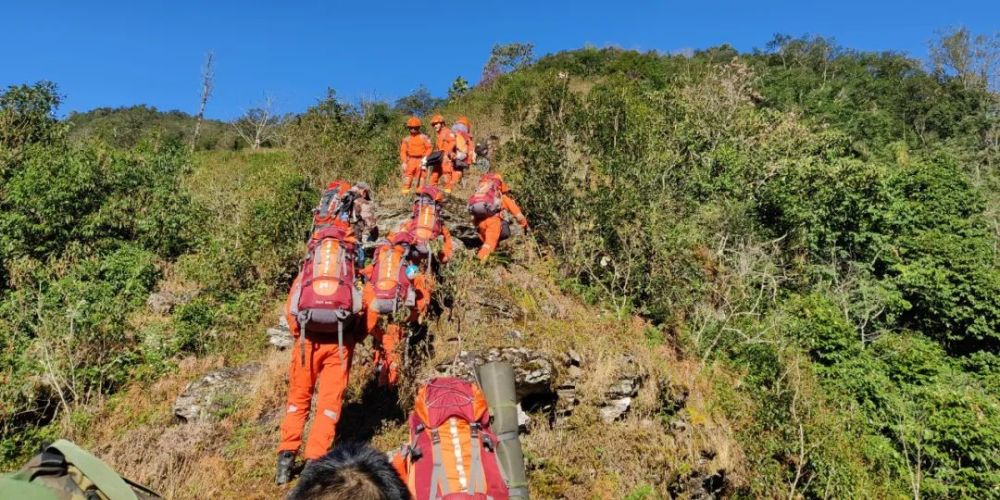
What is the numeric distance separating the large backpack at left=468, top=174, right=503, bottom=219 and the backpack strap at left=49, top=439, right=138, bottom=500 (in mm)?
7213

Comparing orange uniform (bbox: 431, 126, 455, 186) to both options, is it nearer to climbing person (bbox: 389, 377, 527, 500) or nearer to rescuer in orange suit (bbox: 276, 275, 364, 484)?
rescuer in orange suit (bbox: 276, 275, 364, 484)

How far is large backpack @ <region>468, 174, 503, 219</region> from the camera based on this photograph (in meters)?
8.54

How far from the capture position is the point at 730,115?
14.2 metres

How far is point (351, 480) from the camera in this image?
1785 millimetres

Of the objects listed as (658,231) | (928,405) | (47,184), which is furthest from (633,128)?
(47,184)

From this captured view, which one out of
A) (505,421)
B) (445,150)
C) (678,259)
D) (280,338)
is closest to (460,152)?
(445,150)

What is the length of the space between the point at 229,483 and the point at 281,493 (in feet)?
1.77

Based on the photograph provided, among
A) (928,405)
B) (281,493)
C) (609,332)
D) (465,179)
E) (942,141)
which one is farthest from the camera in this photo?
(942,141)

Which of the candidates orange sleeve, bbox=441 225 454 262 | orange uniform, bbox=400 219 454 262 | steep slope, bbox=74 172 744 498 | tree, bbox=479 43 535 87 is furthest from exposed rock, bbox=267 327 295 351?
tree, bbox=479 43 535 87

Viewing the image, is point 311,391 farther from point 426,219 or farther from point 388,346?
point 426,219

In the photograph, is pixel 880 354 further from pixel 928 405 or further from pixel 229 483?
pixel 229 483

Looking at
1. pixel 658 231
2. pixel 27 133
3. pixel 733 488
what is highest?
pixel 27 133

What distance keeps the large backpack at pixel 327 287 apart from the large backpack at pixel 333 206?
0.34 m

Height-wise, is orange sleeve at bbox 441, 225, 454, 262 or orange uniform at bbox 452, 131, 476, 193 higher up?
orange uniform at bbox 452, 131, 476, 193
